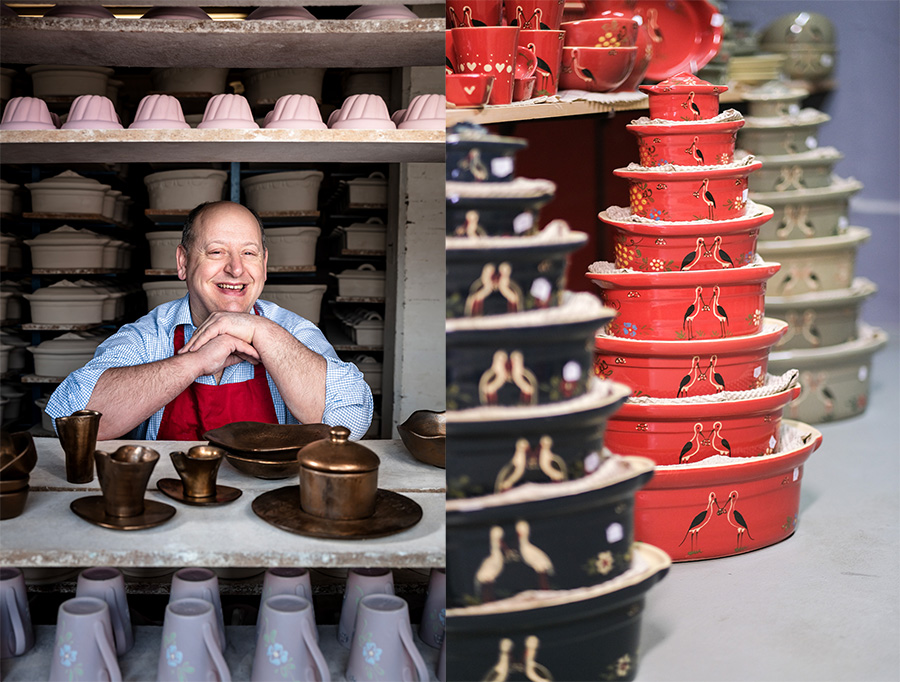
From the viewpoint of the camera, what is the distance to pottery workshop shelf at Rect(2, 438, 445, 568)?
100 cm

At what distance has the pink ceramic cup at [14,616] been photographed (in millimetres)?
1108

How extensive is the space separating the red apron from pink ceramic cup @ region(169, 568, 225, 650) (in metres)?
0.21

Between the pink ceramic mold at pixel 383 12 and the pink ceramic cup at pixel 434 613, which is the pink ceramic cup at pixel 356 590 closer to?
the pink ceramic cup at pixel 434 613

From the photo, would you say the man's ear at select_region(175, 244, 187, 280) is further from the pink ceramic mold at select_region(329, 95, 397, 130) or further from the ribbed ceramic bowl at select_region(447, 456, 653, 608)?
the ribbed ceramic bowl at select_region(447, 456, 653, 608)

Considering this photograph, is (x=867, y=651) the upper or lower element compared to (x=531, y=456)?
lower

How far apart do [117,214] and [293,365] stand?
15.8 inches

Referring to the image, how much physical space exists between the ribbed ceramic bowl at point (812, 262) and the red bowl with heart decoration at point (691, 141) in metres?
1.12

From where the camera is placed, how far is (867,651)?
1378 mm

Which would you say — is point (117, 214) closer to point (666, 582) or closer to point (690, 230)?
A: point (690, 230)

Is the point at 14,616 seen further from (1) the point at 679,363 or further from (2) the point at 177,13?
(1) the point at 679,363

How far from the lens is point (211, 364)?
118 centimetres

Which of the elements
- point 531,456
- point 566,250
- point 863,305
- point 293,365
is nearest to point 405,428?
point 293,365

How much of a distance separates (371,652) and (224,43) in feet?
3.25

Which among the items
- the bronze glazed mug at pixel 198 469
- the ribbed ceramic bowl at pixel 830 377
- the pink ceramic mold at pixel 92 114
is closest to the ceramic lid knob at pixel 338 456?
the bronze glazed mug at pixel 198 469
